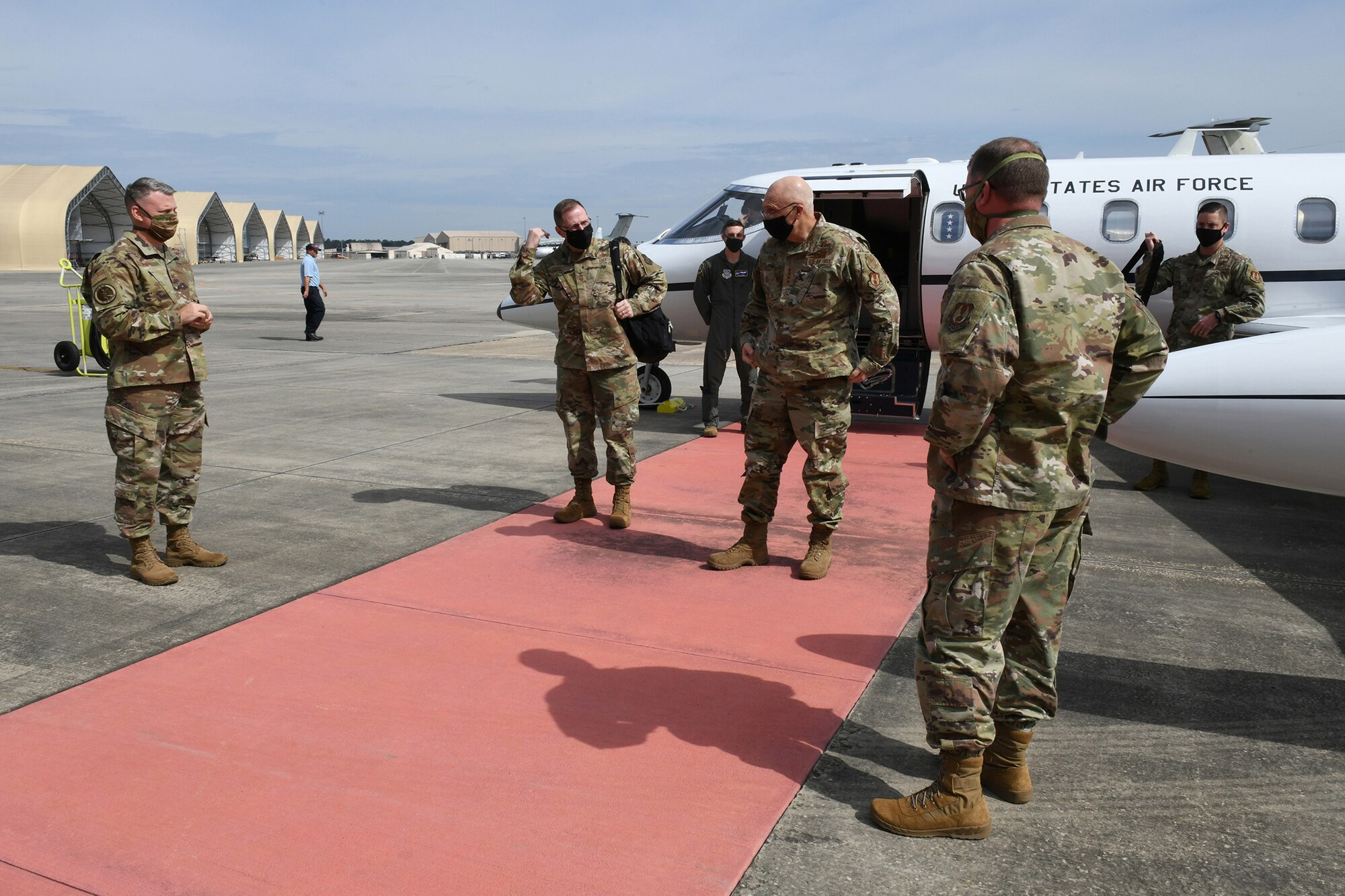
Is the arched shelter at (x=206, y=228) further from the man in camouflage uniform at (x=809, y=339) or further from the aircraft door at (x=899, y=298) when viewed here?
the man in camouflage uniform at (x=809, y=339)

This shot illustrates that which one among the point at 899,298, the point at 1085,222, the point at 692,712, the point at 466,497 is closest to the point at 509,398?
the point at 899,298

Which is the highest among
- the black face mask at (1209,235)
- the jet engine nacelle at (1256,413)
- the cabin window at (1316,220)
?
the cabin window at (1316,220)

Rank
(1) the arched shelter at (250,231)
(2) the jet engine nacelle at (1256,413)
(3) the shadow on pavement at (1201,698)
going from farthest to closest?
1. (1) the arched shelter at (250,231)
2. (2) the jet engine nacelle at (1256,413)
3. (3) the shadow on pavement at (1201,698)

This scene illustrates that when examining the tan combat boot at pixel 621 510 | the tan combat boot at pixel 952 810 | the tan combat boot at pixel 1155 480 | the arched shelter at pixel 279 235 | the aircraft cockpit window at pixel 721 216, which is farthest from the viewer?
the arched shelter at pixel 279 235

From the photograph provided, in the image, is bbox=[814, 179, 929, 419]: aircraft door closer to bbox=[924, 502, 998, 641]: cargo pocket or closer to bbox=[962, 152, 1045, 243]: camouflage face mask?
bbox=[962, 152, 1045, 243]: camouflage face mask

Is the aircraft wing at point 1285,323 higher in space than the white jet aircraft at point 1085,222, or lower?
lower

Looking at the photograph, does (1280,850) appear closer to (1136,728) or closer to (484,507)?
(1136,728)

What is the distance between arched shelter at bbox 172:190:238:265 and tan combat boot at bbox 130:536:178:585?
97.1 m

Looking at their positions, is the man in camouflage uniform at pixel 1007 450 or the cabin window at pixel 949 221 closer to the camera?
the man in camouflage uniform at pixel 1007 450

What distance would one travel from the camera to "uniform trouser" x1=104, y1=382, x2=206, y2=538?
5.08 metres

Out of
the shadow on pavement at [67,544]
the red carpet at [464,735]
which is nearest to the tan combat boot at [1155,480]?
the red carpet at [464,735]

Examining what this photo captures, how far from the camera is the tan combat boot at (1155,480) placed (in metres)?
7.61

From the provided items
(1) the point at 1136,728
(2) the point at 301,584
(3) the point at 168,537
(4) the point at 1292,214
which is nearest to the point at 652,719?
(1) the point at 1136,728

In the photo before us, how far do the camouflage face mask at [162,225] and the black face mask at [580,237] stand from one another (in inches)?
83.0
